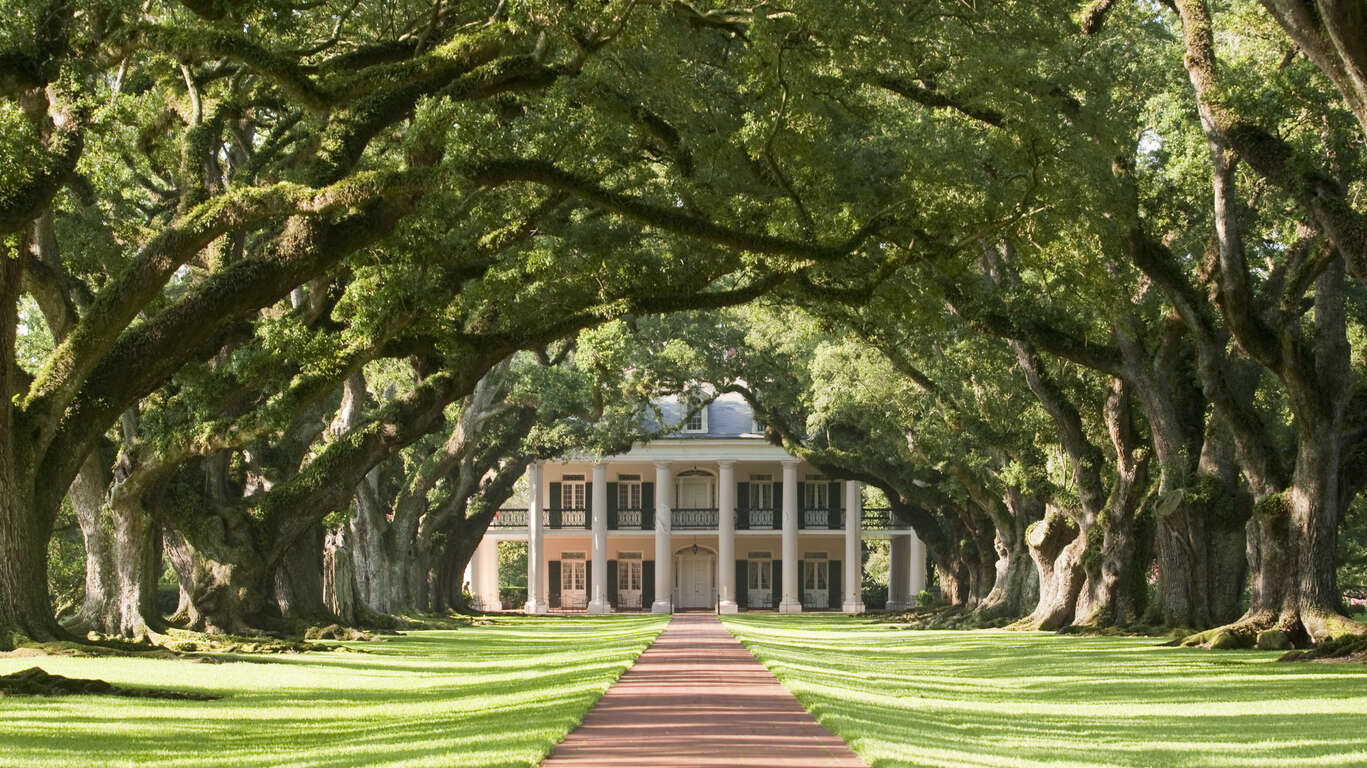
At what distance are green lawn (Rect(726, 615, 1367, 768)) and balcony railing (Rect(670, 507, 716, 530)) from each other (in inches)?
1365

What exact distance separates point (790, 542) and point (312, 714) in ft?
146

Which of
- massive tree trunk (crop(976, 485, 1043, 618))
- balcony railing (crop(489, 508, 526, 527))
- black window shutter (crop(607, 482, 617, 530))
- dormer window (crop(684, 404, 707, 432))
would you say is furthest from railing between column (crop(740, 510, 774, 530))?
massive tree trunk (crop(976, 485, 1043, 618))

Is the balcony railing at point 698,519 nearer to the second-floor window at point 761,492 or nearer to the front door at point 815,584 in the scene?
the second-floor window at point 761,492

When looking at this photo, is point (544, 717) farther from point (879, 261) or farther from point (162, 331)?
point (879, 261)

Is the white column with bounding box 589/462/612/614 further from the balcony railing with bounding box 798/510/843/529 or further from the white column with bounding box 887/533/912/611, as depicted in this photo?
the white column with bounding box 887/533/912/611

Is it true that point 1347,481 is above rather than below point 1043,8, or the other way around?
below

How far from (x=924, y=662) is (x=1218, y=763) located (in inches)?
569

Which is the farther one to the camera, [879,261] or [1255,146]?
[879,261]

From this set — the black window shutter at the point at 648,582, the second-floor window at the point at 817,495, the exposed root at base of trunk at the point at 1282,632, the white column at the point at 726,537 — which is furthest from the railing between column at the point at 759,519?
the exposed root at base of trunk at the point at 1282,632

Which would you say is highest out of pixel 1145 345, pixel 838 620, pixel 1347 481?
pixel 1145 345

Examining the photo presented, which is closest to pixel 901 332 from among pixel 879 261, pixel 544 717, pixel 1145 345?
pixel 1145 345

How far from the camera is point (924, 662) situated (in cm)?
2362

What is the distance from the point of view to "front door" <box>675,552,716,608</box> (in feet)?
203

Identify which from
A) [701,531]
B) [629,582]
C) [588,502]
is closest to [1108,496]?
[701,531]
